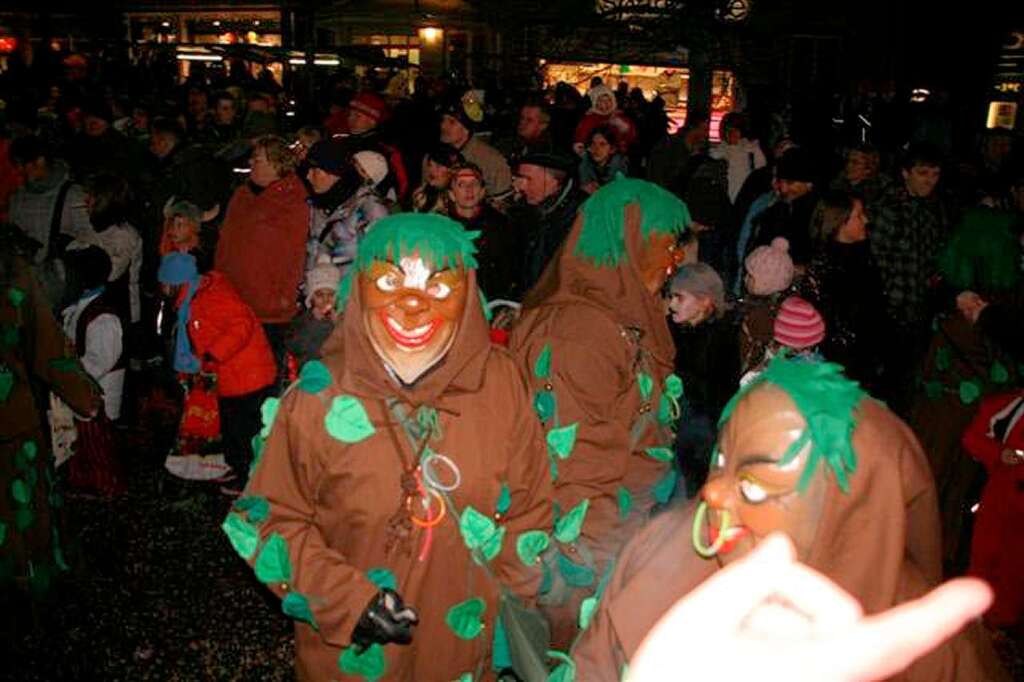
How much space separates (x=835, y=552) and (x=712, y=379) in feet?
7.65

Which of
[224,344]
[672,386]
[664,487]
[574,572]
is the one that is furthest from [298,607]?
[224,344]

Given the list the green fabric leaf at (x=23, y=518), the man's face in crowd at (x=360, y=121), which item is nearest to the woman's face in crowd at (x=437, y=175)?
the man's face in crowd at (x=360, y=121)

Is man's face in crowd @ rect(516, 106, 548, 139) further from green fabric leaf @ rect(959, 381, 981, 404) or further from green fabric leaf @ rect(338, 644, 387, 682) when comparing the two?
green fabric leaf @ rect(338, 644, 387, 682)

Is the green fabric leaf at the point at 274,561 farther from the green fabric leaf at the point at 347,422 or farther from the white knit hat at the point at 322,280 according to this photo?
the white knit hat at the point at 322,280

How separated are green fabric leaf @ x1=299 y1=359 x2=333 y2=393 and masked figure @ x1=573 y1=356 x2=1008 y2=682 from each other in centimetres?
108

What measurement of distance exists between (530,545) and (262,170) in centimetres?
370

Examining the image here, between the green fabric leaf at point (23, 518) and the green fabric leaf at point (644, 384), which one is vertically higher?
the green fabric leaf at point (644, 384)

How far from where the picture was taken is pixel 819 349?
4.27m

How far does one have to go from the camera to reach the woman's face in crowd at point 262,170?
5484 millimetres

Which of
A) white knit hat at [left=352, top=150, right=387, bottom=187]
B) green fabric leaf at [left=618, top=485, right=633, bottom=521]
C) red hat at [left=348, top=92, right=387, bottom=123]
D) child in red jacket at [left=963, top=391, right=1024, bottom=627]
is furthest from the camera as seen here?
red hat at [left=348, top=92, right=387, bottom=123]

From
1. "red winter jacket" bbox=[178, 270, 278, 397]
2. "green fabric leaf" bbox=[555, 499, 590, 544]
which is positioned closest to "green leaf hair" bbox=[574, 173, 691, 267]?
"green fabric leaf" bbox=[555, 499, 590, 544]

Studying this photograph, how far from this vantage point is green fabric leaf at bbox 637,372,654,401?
3189mm

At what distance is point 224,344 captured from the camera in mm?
4836

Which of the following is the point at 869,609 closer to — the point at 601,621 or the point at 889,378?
the point at 601,621
